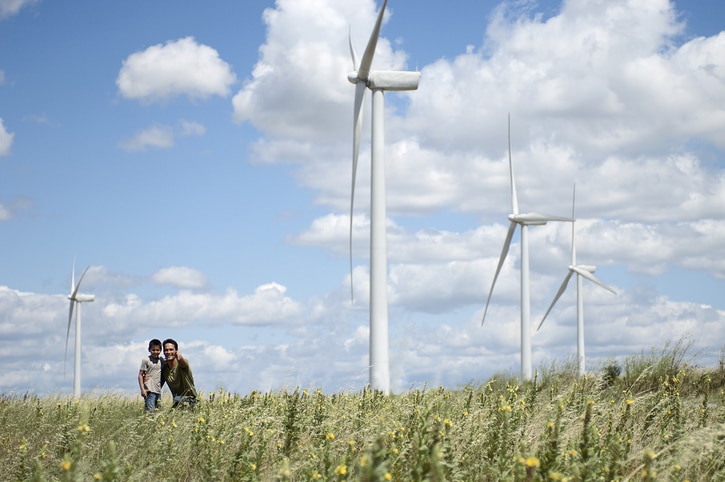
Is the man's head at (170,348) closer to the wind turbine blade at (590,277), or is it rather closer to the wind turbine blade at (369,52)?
the wind turbine blade at (369,52)

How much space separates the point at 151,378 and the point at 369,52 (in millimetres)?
13508

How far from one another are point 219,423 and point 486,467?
395 cm

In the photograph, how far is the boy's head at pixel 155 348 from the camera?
16297 mm

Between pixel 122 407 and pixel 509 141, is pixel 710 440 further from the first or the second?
pixel 509 141

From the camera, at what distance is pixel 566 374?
22250mm

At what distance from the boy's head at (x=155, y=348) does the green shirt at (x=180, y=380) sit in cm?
38

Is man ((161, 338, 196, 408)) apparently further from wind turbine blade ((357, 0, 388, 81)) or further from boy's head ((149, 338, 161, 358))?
wind turbine blade ((357, 0, 388, 81))

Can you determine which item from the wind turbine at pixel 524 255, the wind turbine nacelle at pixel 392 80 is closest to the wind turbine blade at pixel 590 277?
the wind turbine at pixel 524 255

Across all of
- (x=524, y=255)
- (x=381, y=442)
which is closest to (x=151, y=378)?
(x=381, y=442)

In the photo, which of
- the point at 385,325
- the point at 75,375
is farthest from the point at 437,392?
the point at 75,375

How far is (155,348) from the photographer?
16328mm

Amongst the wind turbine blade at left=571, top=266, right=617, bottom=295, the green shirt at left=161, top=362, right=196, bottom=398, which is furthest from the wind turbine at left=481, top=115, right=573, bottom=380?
the green shirt at left=161, top=362, right=196, bottom=398

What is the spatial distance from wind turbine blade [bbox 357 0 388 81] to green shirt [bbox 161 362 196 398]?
1280 cm

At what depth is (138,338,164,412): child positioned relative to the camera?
1588cm
